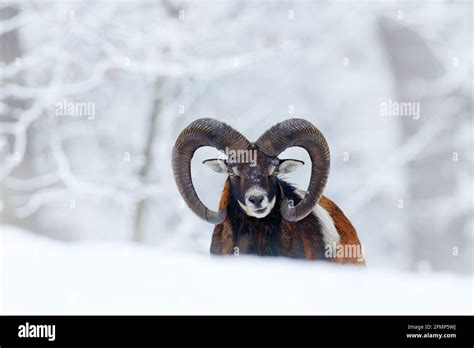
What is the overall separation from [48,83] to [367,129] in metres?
4.46

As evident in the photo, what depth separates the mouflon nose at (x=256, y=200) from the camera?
547cm

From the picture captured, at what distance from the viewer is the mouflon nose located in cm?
547

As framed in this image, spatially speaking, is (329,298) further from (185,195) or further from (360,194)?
(360,194)

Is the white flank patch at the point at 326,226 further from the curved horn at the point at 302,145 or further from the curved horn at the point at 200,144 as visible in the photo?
the curved horn at the point at 200,144

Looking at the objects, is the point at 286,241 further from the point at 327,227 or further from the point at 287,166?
the point at 287,166

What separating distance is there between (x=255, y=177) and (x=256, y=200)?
17cm

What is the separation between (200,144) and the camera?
5.95m

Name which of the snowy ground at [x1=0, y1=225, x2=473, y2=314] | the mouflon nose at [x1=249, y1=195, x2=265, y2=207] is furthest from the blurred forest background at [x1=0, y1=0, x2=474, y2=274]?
the mouflon nose at [x1=249, y1=195, x2=265, y2=207]

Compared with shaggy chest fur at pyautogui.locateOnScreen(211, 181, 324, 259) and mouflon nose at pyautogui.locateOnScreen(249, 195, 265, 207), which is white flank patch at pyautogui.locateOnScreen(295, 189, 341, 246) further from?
mouflon nose at pyautogui.locateOnScreen(249, 195, 265, 207)

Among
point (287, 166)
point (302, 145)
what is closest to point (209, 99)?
point (302, 145)

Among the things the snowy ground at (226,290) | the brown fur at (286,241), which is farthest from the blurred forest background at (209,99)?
the brown fur at (286,241)

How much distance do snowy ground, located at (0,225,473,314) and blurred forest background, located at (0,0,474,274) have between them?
3015mm

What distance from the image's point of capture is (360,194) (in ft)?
35.4
